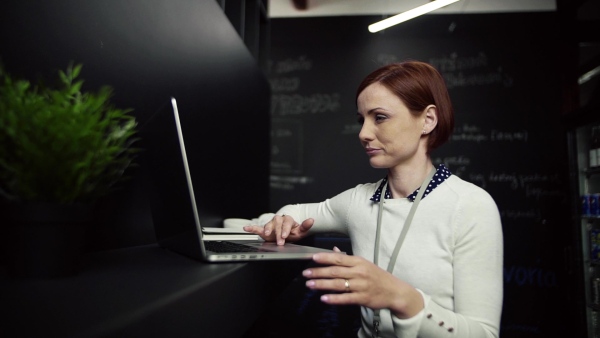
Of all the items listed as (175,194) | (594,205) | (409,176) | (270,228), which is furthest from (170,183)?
(594,205)

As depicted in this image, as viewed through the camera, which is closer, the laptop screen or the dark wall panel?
the laptop screen

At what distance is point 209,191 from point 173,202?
0.88m

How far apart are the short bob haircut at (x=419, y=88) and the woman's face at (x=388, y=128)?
2 cm

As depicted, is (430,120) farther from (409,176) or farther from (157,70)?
(157,70)

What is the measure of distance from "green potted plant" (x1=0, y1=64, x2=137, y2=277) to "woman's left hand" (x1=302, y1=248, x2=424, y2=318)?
37 cm

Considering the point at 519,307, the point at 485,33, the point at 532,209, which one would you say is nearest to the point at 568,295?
the point at 519,307

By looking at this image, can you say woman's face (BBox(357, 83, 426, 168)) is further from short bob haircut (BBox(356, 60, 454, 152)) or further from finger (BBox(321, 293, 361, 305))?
finger (BBox(321, 293, 361, 305))

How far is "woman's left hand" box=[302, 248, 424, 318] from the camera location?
61cm

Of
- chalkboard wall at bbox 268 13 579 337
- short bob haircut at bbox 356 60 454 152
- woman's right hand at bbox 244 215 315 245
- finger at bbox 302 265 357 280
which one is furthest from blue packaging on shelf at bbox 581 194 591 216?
finger at bbox 302 265 357 280

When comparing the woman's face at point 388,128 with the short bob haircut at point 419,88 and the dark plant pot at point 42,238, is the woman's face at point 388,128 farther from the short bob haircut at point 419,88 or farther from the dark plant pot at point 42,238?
the dark plant pot at point 42,238

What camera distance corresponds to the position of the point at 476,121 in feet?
9.76

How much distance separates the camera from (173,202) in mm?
771

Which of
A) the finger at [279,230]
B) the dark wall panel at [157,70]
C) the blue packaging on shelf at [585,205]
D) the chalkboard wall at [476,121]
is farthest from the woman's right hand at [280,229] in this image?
the blue packaging on shelf at [585,205]

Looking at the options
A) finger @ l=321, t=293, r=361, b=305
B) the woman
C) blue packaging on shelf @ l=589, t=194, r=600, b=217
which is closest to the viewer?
finger @ l=321, t=293, r=361, b=305
